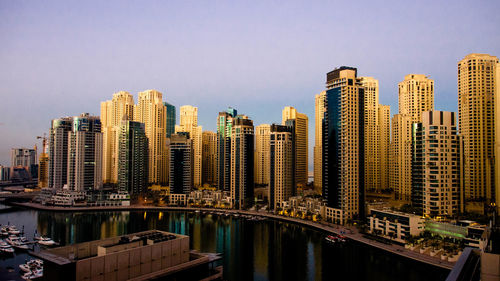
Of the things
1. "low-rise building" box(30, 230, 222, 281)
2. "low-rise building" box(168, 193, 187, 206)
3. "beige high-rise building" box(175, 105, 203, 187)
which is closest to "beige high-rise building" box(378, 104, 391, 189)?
"low-rise building" box(168, 193, 187, 206)

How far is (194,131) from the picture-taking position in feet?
442

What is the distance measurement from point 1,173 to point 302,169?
133492 mm

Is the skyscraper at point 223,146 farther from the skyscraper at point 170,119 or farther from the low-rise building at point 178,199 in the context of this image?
the skyscraper at point 170,119

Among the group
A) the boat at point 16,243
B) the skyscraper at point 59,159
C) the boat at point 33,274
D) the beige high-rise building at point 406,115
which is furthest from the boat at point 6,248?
the beige high-rise building at point 406,115

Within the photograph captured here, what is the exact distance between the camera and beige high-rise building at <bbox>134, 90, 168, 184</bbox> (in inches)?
5118

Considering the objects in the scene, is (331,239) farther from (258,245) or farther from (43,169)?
(43,169)

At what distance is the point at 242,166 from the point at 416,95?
4413 centimetres

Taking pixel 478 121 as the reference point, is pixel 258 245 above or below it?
below

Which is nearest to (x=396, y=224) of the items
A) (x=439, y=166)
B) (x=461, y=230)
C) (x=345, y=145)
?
(x=461, y=230)

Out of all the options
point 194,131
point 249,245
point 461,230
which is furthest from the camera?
point 194,131

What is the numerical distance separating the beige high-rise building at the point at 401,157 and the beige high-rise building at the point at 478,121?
12155 mm

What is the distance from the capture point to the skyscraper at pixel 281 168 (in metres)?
76.9

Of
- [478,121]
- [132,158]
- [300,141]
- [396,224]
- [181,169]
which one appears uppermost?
[478,121]

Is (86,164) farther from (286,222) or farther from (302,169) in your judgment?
(302,169)
